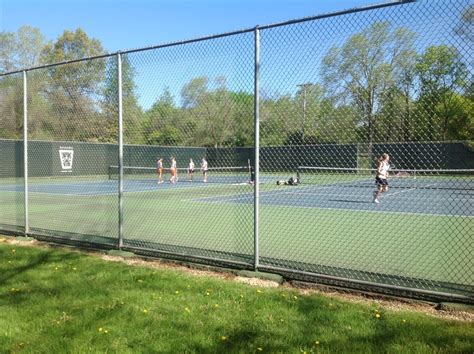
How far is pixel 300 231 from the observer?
9727 mm

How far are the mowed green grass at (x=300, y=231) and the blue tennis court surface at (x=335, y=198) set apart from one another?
994 millimetres

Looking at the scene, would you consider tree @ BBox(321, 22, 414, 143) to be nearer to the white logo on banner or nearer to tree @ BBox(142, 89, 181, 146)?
tree @ BBox(142, 89, 181, 146)

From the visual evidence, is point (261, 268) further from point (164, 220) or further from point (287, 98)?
point (164, 220)

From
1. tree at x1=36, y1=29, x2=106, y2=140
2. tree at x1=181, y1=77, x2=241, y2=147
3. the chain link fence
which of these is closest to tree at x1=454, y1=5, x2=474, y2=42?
the chain link fence

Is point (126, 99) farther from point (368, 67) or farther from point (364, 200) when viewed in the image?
point (364, 200)

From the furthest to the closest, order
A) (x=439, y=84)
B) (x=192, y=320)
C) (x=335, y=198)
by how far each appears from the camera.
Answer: (x=335, y=198)
(x=439, y=84)
(x=192, y=320)

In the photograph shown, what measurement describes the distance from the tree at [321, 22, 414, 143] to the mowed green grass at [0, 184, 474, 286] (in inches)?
81.2

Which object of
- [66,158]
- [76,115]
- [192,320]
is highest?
[76,115]

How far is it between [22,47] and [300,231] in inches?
2031

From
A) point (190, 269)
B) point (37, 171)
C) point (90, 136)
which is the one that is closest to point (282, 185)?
point (37, 171)

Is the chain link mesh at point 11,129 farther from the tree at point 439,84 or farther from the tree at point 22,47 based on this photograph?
the tree at point 22,47

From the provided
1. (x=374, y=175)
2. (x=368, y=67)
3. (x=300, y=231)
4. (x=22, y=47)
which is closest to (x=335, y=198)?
(x=300, y=231)

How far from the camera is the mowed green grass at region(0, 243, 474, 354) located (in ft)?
12.8

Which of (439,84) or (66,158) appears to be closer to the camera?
(439,84)
